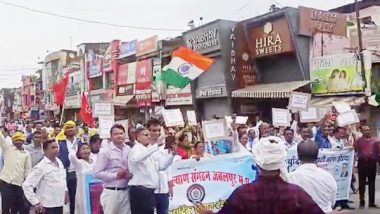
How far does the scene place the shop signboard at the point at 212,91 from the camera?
29656 millimetres

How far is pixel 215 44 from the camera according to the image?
Result: 98.3 ft

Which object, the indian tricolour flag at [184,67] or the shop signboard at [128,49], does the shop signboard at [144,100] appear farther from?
the indian tricolour flag at [184,67]

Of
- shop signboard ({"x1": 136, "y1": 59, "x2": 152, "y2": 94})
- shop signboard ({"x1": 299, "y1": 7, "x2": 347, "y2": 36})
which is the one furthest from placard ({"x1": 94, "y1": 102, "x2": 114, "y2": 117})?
shop signboard ({"x1": 136, "y1": 59, "x2": 152, "y2": 94})

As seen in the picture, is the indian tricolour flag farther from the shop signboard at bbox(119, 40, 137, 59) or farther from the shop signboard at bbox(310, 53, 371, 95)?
the shop signboard at bbox(119, 40, 137, 59)

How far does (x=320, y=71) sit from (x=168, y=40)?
13609mm

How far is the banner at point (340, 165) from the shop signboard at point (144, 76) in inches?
1069

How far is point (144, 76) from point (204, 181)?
30.0 metres

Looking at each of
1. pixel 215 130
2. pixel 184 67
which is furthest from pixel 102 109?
pixel 215 130

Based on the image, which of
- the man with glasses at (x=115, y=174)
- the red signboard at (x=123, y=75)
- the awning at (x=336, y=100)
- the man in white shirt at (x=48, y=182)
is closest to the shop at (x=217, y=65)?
the awning at (x=336, y=100)

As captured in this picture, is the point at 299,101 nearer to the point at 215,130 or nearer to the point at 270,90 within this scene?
the point at 215,130

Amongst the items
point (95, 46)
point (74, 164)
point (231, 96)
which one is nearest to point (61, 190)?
point (74, 164)

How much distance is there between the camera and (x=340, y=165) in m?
10.9

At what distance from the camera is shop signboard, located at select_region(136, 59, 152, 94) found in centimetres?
3766

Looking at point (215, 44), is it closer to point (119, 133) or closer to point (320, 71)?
point (320, 71)
